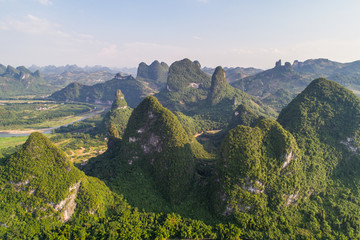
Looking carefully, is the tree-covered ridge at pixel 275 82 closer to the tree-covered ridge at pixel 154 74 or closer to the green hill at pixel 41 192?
the tree-covered ridge at pixel 154 74

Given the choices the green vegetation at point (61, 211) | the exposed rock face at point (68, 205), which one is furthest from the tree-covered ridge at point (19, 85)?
the exposed rock face at point (68, 205)

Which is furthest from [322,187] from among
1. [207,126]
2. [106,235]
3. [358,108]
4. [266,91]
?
[266,91]

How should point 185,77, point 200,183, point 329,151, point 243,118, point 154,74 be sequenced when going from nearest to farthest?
point 200,183, point 329,151, point 243,118, point 185,77, point 154,74

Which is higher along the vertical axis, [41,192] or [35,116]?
[41,192]

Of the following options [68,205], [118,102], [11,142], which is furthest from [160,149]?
[11,142]

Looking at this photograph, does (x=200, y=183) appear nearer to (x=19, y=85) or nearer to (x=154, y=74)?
(x=154, y=74)
